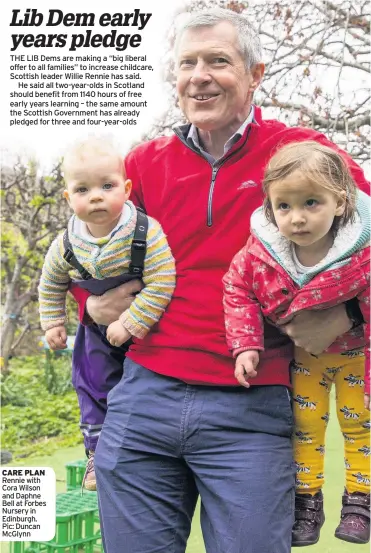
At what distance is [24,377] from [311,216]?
19.7ft

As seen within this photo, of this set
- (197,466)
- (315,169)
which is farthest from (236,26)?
(197,466)

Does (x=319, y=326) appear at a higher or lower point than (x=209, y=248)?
lower

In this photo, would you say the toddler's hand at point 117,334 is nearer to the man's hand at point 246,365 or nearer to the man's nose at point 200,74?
the man's hand at point 246,365

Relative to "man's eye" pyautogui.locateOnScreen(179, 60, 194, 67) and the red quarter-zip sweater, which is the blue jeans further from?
"man's eye" pyautogui.locateOnScreen(179, 60, 194, 67)

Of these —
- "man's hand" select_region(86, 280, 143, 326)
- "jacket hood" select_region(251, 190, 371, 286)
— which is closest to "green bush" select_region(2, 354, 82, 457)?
"man's hand" select_region(86, 280, 143, 326)

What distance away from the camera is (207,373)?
6.42 ft

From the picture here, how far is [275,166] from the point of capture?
1.84 m

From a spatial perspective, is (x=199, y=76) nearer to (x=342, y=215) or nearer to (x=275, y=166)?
(x=275, y=166)

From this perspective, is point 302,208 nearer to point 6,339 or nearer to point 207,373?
point 207,373

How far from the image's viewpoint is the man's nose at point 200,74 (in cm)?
194

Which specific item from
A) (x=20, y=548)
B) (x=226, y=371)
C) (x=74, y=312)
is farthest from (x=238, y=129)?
(x=74, y=312)

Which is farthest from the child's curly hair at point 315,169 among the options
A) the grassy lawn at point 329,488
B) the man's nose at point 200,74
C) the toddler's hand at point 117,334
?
the grassy lawn at point 329,488

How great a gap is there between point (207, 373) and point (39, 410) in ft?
16.4

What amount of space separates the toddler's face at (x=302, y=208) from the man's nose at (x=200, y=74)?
1.05 ft
